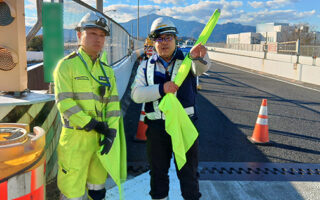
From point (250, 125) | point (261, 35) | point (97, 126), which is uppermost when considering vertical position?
point (261, 35)

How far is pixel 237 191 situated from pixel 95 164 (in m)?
2.08

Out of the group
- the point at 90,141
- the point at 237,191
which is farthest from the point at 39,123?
the point at 237,191

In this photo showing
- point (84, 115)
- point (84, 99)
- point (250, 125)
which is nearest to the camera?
point (84, 115)

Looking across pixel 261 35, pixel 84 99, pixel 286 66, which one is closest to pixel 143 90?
pixel 84 99

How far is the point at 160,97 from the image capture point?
273cm

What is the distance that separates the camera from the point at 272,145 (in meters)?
5.65

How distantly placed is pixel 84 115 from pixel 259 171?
3161mm

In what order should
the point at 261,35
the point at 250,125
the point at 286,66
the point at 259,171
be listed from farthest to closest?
the point at 261,35 → the point at 286,66 → the point at 250,125 → the point at 259,171

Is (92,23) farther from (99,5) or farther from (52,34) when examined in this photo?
(99,5)

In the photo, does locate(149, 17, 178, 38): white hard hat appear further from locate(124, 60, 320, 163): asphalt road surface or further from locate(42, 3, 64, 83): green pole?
locate(124, 60, 320, 163): asphalt road surface

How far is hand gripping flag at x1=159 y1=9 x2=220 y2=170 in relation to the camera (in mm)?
2635

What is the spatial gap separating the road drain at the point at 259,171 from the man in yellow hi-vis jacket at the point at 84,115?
202cm

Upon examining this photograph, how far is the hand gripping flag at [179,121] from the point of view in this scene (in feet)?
8.64

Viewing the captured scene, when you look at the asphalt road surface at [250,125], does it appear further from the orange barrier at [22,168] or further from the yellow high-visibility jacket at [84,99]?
the orange barrier at [22,168]
